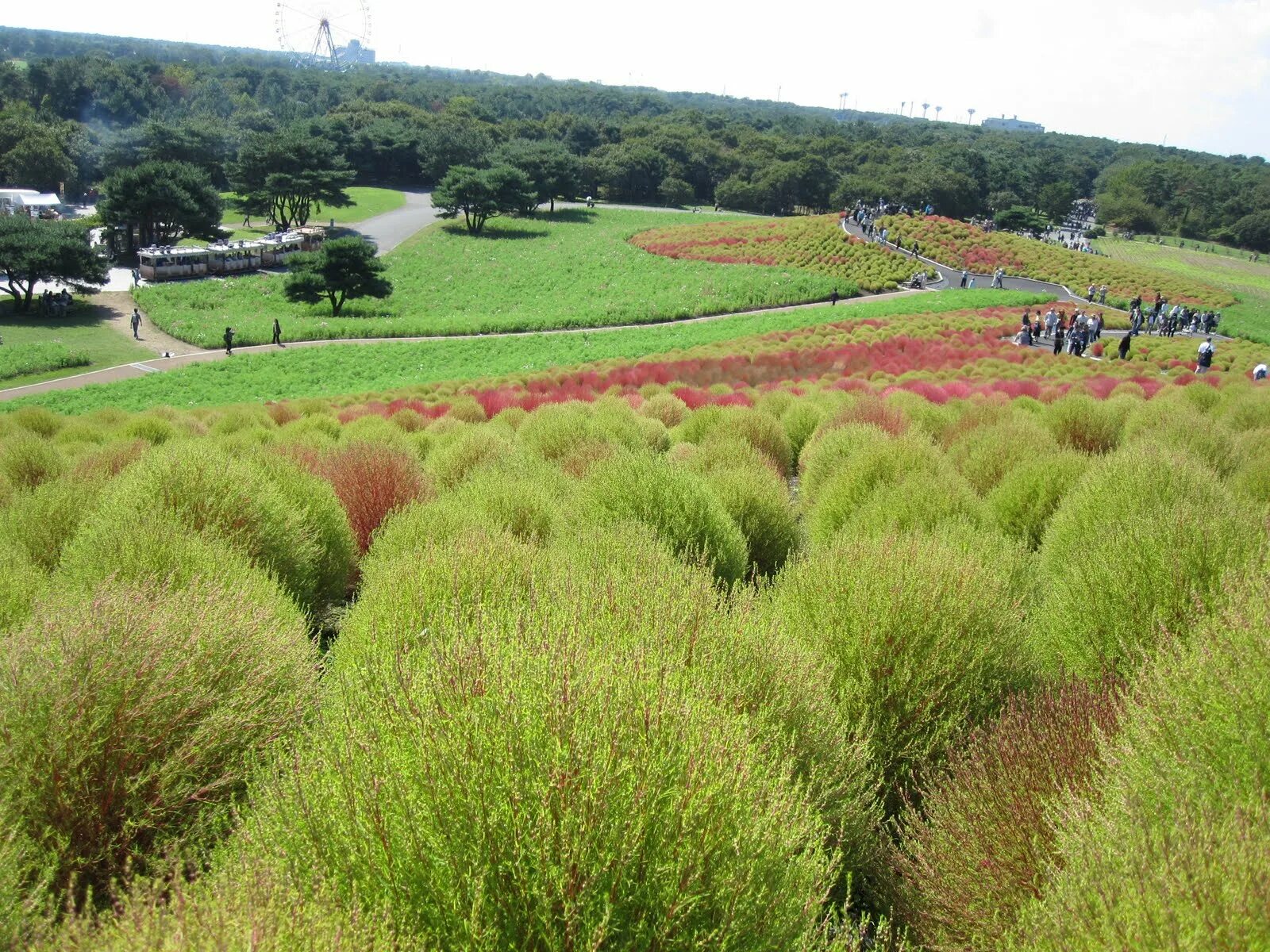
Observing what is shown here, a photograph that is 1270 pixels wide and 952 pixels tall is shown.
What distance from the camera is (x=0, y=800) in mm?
3631

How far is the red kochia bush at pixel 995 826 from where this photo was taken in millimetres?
3941

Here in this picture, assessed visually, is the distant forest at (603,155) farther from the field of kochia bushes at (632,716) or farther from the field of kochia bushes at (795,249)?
the field of kochia bushes at (632,716)

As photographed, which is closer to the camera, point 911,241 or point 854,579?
point 854,579

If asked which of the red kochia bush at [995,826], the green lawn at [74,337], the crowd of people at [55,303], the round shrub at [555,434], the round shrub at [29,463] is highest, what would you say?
the red kochia bush at [995,826]

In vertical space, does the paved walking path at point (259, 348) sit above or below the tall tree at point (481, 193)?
below

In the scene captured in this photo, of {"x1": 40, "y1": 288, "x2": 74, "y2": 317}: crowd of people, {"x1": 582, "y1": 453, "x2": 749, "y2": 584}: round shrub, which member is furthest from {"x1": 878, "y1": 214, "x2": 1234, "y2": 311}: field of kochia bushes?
{"x1": 40, "y1": 288, "x2": 74, "y2": 317}: crowd of people

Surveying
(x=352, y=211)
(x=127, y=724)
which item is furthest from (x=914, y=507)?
(x=352, y=211)

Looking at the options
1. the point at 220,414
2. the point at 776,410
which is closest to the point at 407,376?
the point at 220,414

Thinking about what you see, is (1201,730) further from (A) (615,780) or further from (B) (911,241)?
(B) (911,241)

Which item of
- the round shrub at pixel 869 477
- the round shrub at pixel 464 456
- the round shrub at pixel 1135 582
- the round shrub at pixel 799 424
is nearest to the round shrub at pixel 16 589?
the round shrub at pixel 464 456

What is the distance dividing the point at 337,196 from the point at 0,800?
74.0 m

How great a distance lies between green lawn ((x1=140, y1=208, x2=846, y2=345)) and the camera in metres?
41.8

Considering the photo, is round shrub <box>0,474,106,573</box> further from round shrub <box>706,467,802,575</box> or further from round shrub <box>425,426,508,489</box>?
round shrub <box>706,467,802,575</box>

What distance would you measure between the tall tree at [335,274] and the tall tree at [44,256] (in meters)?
9.86
